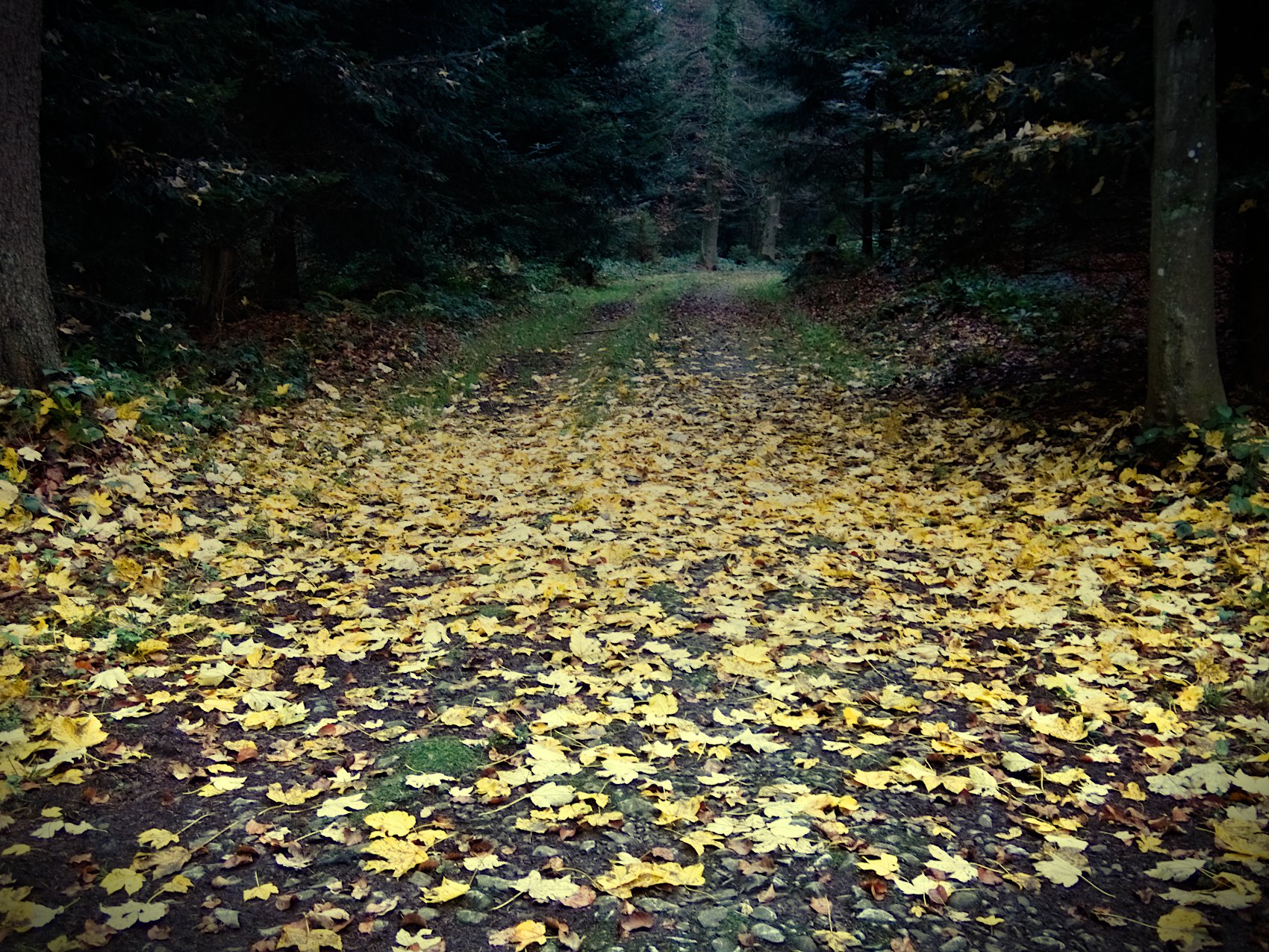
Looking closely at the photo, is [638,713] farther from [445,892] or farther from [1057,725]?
[1057,725]

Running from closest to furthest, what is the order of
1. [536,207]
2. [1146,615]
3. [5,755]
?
[5,755], [1146,615], [536,207]

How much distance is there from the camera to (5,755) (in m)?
3.09

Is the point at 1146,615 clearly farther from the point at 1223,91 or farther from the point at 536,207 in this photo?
the point at 536,207

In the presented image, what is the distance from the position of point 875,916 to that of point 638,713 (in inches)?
54.5

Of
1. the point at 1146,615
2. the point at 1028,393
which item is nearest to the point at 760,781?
the point at 1146,615

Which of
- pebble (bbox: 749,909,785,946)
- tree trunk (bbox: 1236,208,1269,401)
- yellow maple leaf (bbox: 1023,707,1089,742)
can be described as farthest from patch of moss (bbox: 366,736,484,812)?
tree trunk (bbox: 1236,208,1269,401)

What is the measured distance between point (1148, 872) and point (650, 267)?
33.6 m

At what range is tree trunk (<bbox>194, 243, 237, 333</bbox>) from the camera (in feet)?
34.9

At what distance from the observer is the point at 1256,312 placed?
7.22 m

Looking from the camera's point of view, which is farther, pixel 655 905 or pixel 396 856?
pixel 396 856

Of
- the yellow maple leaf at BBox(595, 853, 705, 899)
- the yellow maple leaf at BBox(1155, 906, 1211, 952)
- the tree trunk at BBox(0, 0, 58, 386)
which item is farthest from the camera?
the tree trunk at BBox(0, 0, 58, 386)

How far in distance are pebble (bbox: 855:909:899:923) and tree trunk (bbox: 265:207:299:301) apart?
41.8 feet

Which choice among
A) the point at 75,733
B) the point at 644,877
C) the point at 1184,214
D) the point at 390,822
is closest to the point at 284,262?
the point at 75,733

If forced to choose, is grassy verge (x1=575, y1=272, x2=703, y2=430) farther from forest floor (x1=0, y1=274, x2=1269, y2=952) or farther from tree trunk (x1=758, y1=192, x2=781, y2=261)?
tree trunk (x1=758, y1=192, x2=781, y2=261)
